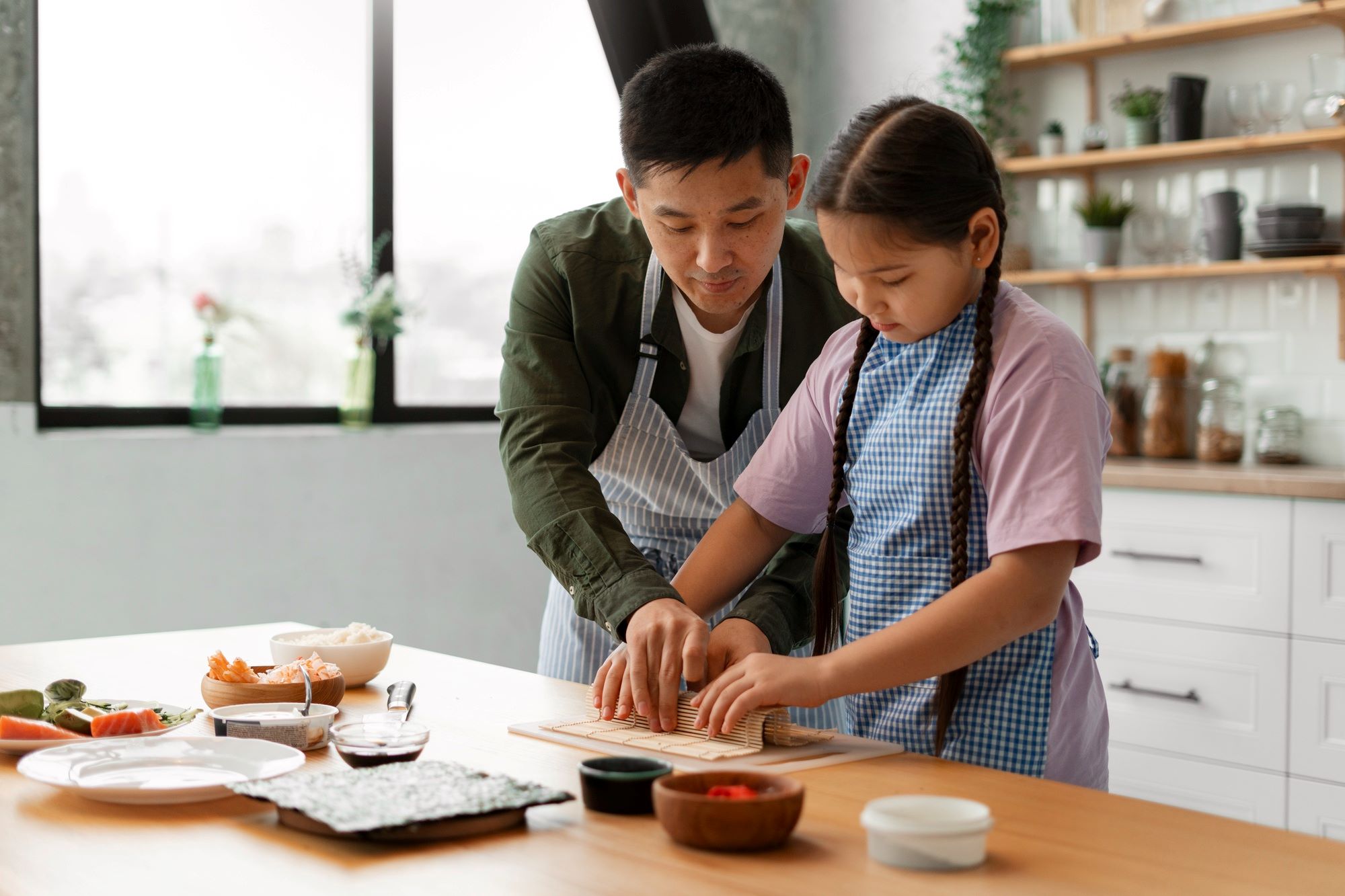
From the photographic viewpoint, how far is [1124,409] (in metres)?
3.74

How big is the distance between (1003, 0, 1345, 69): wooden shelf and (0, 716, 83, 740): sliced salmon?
10.7 ft

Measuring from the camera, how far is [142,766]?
3.76ft

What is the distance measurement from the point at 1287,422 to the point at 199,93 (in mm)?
2871

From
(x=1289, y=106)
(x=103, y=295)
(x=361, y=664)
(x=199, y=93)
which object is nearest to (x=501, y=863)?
(x=361, y=664)

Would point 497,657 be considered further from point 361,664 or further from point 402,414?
point 361,664

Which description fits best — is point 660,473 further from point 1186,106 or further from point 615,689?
point 1186,106

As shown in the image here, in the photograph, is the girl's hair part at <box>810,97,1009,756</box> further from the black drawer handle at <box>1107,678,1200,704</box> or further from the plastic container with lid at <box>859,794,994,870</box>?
the black drawer handle at <box>1107,678,1200,704</box>

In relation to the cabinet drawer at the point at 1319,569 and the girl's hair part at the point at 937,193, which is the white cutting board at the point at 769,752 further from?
the cabinet drawer at the point at 1319,569

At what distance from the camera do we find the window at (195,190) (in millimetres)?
3205

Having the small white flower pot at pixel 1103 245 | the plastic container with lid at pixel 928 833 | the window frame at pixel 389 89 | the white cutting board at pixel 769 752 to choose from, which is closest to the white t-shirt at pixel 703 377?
the white cutting board at pixel 769 752

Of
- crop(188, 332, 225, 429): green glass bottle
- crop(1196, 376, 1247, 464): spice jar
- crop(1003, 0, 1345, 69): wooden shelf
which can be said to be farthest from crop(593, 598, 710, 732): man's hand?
crop(1003, 0, 1345, 69): wooden shelf

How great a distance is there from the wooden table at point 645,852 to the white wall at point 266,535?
1.94m

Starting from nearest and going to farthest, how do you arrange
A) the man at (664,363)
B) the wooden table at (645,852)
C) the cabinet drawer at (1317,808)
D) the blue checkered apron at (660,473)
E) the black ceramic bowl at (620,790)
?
the wooden table at (645,852) < the black ceramic bowl at (620,790) < the man at (664,363) < the blue checkered apron at (660,473) < the cabinet drawer at (1317,808)

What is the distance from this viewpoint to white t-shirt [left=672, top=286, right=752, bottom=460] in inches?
72.8
